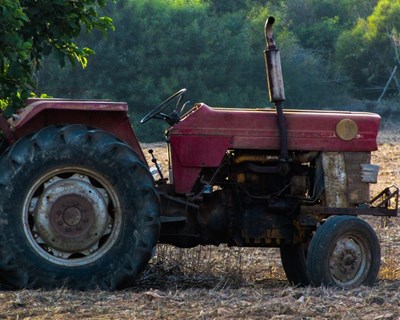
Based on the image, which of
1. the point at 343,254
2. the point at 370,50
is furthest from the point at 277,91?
the point at 370,50

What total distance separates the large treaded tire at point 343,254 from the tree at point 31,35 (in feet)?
7.94

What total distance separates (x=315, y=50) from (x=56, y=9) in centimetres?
4122

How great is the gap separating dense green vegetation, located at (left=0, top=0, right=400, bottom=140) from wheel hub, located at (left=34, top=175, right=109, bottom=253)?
27575mm

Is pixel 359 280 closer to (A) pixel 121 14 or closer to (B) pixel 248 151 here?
(B) pixel 248 151

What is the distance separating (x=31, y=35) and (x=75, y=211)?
1875 mm

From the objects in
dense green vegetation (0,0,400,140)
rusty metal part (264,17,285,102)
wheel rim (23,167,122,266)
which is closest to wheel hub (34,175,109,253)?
wheel rim (23,167,122,266)

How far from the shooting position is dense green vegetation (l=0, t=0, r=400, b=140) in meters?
39.5

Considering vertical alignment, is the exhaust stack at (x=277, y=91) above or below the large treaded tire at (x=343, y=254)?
above

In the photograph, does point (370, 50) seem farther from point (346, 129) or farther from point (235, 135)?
point (235, 135)

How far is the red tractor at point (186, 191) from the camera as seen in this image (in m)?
7.29

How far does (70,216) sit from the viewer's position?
7.39m

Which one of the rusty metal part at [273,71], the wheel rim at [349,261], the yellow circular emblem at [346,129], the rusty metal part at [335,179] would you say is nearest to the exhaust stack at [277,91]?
the rusty metal part at [273,71]

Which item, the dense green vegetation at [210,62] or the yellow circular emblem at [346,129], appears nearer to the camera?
the yellow circular emblem at [346,129]

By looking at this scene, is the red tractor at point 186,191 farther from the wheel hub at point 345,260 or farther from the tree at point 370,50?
the tree at point 370,50
